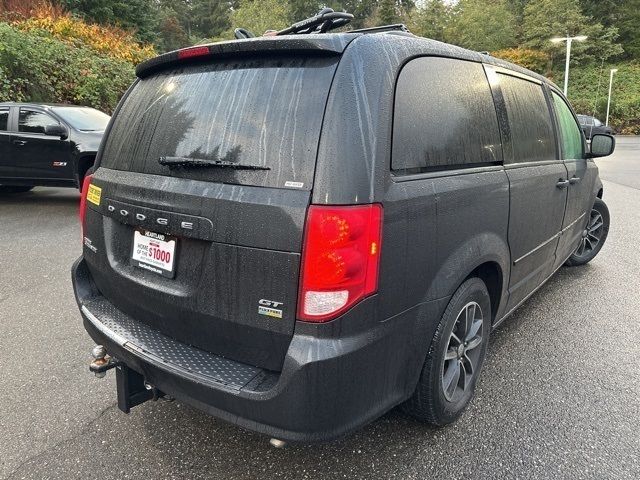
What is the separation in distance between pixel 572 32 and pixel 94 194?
53143mm

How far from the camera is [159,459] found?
225cm

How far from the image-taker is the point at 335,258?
5.51 ft

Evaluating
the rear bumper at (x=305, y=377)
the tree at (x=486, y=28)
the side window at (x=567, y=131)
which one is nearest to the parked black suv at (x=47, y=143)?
the rear bumper at (x=305, y=377)

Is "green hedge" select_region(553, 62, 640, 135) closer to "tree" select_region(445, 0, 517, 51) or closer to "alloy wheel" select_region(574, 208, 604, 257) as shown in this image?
"tree" select_region(445, 0, 517, 51)

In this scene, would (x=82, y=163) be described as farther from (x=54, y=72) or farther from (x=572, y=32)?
(x=572, y=32)

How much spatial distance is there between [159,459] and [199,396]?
624 millimetres

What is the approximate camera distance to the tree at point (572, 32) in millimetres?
44531

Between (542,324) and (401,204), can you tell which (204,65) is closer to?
(401,204)

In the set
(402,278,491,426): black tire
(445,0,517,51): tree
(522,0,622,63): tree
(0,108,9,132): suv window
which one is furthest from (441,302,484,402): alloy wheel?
(445,0,517,51): tree

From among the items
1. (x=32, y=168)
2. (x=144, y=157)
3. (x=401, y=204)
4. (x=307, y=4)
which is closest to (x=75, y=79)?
(x=32, y=168)

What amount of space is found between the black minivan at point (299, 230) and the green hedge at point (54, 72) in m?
11.0

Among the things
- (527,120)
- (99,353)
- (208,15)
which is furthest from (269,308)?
(208,15)

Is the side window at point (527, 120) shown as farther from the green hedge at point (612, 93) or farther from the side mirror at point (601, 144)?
the green hedge at point (612, 93)

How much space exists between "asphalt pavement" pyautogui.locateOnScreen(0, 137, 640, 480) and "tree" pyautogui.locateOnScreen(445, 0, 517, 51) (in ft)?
179
